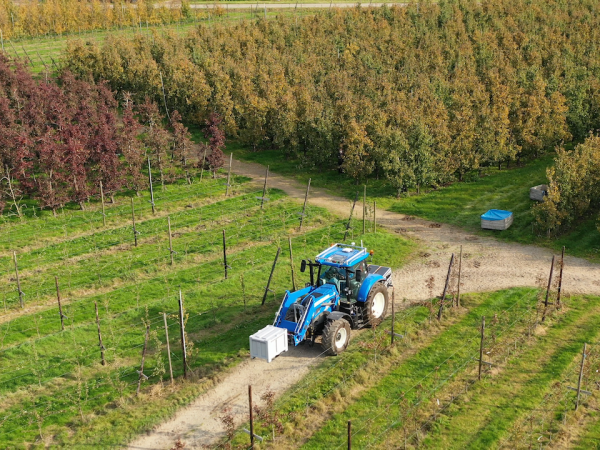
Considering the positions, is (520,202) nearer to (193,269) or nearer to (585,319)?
(585,319)

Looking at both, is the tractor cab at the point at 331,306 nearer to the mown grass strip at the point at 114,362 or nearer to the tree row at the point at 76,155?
the mown grass strip at the point at 114,362

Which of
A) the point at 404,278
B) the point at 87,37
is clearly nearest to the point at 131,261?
the point at 404,278

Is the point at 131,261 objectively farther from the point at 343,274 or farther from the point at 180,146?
the point at 180,146

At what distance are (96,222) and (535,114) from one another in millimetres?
26774

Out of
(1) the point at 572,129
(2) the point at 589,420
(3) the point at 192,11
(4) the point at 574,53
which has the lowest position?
(2) the point at 589,420

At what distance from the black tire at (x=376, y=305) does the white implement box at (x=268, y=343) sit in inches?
144

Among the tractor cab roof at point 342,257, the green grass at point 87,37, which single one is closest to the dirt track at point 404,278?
the tractor cab roof at point 342,257

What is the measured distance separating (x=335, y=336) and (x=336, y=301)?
1488 mm

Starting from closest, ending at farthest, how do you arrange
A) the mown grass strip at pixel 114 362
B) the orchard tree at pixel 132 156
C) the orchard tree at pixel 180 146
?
the mown grass strip at pixel 114 362
the orchard tree at pixel 132 156
the orchard tree at pixel 180 146

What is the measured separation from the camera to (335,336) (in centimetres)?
1947

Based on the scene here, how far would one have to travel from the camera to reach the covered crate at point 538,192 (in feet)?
109

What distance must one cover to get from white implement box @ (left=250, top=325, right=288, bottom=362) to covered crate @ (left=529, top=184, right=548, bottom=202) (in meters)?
20.1

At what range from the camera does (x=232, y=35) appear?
66.0 m

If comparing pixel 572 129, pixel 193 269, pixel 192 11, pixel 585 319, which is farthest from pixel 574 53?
pixel 192 11
